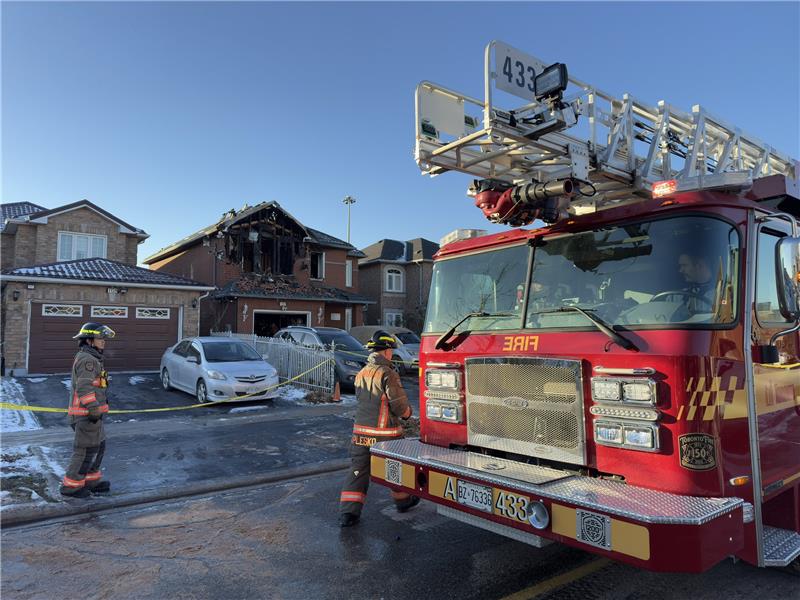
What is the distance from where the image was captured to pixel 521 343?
12.2ft

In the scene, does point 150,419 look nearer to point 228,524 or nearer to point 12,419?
point 12,419

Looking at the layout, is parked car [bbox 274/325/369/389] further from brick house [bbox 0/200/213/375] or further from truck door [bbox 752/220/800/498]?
truck door [bbox 752/220/800/498]

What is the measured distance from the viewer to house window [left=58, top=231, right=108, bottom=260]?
21969 mm

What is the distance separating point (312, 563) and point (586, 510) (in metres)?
2.31

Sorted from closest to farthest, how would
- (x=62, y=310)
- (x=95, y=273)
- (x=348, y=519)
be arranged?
1. (x=348, y=519)
2. (x=62, y=310)
3. (x=95, y=273)

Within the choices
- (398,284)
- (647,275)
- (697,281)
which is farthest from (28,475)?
(398,284)

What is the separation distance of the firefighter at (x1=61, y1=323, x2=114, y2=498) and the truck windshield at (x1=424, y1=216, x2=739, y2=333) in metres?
3.88

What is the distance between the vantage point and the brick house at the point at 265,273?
Answer: 22719mm

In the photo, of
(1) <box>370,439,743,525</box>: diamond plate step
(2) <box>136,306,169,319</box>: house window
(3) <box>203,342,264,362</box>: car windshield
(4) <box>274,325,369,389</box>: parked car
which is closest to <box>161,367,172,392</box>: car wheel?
(3) <box>203,342,264,362</box>: car windshield

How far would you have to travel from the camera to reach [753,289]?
10.7 ft

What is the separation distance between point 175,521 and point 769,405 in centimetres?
502

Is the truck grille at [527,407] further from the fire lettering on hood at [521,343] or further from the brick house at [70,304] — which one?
the brick house at [70,304]

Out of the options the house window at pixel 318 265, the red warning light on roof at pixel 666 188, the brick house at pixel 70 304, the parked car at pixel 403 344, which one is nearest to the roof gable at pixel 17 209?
the brick house at pixel 70 304

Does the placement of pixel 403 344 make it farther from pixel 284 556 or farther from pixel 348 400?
pixel 284 556
